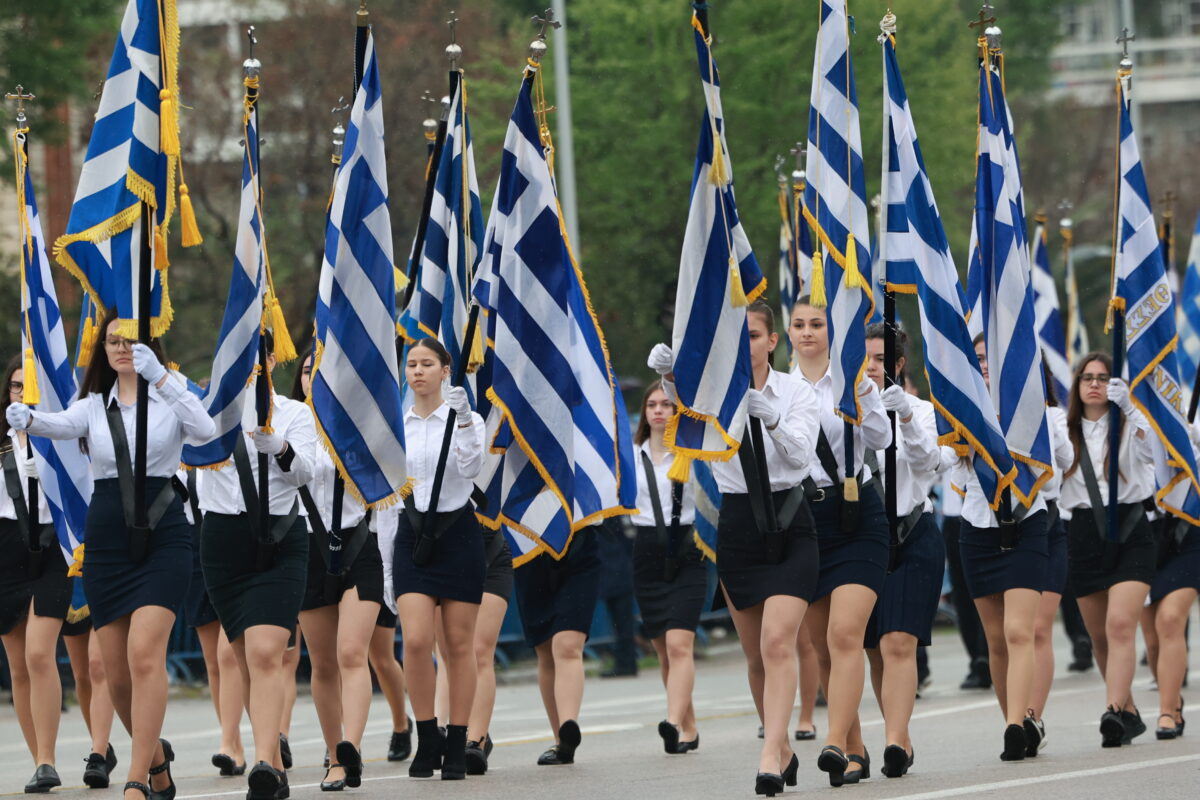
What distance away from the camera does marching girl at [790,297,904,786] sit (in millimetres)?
9375

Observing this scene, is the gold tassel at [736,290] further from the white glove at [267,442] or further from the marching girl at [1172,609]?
the marching girl at [1172,609]

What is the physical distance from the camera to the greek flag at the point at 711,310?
31.2 feet

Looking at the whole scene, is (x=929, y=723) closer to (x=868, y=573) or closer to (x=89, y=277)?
(x=868, y=573)

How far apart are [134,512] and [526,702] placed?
886 cm

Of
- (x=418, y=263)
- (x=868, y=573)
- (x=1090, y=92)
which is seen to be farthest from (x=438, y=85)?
(x=1090, y=92)

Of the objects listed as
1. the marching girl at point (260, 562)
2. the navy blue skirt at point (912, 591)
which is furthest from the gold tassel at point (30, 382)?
the navy blue skirt at point (912, 591)

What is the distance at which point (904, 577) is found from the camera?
409 inches

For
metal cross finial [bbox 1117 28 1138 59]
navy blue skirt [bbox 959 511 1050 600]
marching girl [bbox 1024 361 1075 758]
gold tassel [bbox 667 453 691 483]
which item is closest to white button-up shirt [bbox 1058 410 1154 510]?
marching girl [bbox 1024 361 1075 758]

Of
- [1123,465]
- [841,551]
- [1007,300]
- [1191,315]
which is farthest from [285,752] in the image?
[1191,315]

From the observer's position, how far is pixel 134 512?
8.98 meters

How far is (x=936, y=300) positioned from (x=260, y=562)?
381cm

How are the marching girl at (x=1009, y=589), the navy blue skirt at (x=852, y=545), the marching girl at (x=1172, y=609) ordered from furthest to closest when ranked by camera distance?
1. the marching girl at (x=1172, y=609)
2. the marching girl at (x=1009, y=589)
3. the navy blue skirt at (x=852, y=545)

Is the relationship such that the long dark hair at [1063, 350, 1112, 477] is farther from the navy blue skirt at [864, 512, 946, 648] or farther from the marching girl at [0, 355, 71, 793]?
the marching girl at [0, 355, 71, 793]

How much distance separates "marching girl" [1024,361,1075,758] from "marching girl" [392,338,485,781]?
9.40 ft
